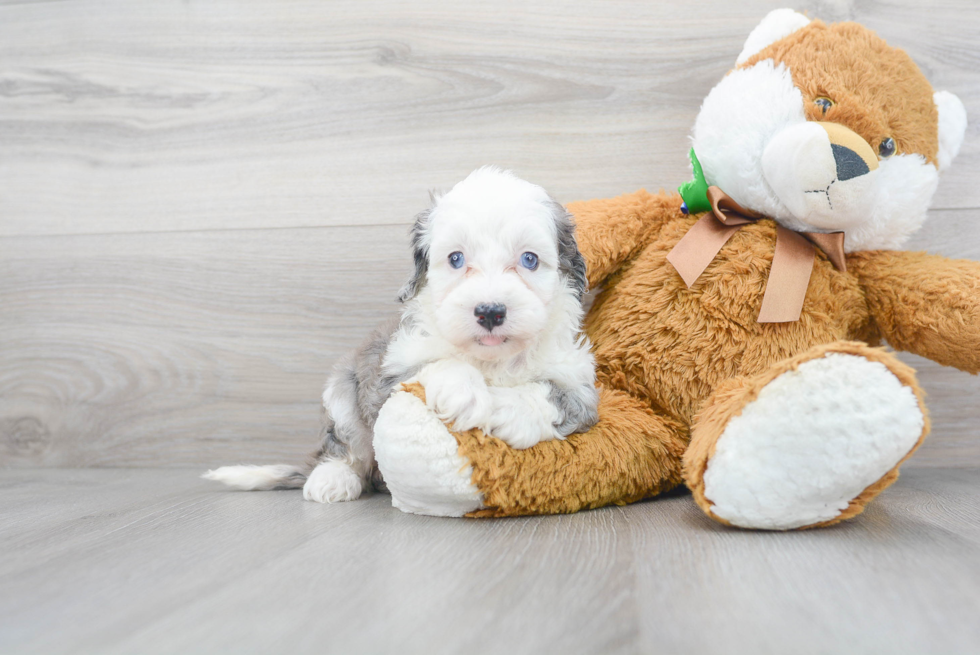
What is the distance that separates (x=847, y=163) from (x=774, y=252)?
21 centimetres

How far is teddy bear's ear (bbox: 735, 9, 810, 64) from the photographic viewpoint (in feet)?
4.70

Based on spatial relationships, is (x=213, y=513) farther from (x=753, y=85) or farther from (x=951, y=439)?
(x=951, y=439)

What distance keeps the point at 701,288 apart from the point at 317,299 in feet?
3.29

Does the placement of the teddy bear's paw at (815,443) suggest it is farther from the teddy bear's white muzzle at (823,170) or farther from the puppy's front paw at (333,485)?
the puppy's front paw at (333,485)

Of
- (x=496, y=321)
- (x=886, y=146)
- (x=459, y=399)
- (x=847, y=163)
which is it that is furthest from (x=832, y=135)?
(x=459, y=399)

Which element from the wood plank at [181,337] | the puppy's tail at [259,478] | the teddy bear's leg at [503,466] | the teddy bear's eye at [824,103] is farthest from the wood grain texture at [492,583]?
the teddy bear's eye at [824,103]

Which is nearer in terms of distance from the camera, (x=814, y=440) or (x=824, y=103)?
(x=814, y=440)

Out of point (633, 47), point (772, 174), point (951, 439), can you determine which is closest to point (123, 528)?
point (772, 174)

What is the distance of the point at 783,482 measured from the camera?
3.33 ft

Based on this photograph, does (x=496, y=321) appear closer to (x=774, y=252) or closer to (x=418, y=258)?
(x=418, y=258)

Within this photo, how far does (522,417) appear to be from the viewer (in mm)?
1176

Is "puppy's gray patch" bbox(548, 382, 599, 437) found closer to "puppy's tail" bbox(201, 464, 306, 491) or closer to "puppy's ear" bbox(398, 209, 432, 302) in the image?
"puppy's ear" bbox(398, 209, 432, 302)

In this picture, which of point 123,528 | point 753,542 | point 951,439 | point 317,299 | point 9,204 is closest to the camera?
point 753,542

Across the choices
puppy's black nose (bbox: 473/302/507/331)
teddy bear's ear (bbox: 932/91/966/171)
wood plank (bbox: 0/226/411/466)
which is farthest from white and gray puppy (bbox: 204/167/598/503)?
teddy bear's ear (bbox: 932/91/966/171)
